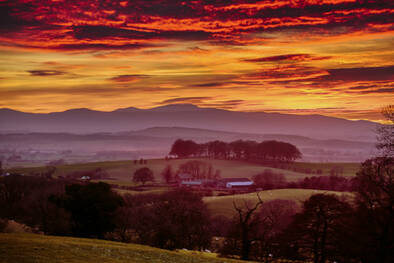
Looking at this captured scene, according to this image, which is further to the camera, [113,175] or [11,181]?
[113,175]

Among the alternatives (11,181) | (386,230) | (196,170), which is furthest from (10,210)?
(196,170)

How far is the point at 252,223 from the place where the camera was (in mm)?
56844

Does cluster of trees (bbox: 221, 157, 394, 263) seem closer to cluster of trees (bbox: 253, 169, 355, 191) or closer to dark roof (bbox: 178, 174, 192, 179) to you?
cluster of trees (bbox: 253, 169, 355, 191)

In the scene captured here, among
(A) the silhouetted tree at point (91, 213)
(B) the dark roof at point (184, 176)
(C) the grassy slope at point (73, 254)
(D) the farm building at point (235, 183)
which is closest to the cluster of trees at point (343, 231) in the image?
(C) the grassy slope at point (73, 254)

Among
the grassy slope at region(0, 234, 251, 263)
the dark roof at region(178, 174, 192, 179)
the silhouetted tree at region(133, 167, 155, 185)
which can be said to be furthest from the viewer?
the dark roof at region(178, 174, 192, 179)

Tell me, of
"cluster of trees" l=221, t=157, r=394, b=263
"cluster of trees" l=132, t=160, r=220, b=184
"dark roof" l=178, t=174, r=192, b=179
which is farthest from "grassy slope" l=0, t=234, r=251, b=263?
"dark roof" l=178, t=174, r=192, b=179

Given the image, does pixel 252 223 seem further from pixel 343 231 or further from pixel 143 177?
pixel 143 177

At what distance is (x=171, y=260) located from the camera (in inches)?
1553

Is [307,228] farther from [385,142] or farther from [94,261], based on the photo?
[94,261]

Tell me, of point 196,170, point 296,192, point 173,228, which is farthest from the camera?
point 196,170

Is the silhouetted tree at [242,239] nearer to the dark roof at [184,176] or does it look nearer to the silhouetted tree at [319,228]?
the silhouetted tree at [319,228]

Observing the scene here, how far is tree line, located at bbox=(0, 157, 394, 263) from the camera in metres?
46.7

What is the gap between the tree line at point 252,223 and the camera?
46.7 meters

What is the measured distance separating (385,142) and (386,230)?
9.18m
